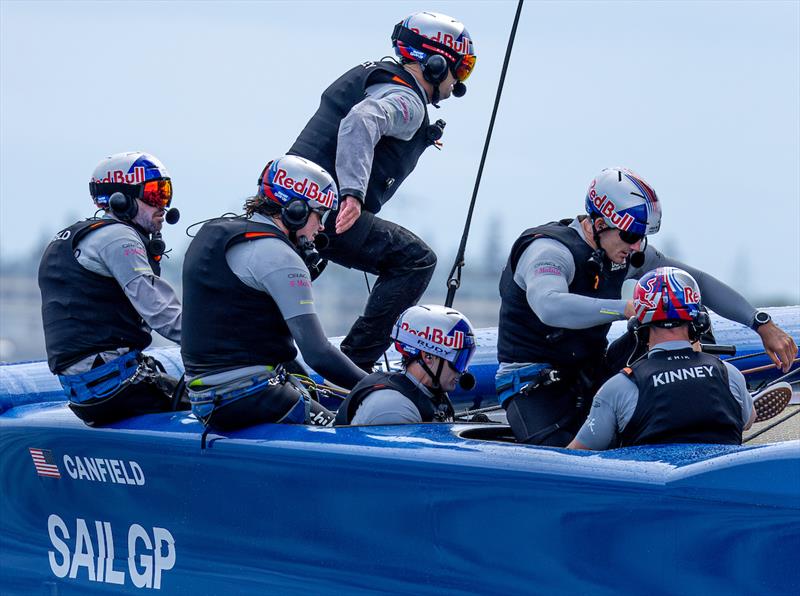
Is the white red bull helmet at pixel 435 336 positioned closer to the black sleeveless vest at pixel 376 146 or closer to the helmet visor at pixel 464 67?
the black sleeveless vest at pixel 376 146

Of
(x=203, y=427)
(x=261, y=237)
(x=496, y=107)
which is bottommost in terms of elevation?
(x=203, y=427)

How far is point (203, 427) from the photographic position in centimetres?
569

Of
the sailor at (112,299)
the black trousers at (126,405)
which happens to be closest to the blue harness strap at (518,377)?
the sailor at (112,299)

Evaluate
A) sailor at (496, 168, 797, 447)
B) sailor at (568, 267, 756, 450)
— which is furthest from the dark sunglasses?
sailor at (568, 267, 756, 450)

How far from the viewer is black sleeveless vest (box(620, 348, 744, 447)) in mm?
4512

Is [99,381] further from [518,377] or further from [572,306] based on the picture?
[572,306]

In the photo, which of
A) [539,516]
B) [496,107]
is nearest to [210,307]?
[539,516]

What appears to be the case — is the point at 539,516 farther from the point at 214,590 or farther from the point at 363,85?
the point at 363,85

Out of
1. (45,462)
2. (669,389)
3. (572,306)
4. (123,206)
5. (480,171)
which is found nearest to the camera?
(669,389)

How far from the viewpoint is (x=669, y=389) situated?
4.51m

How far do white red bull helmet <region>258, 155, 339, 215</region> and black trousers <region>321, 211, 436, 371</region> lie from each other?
0.85m

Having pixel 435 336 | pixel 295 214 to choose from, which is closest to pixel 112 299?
pixel 295 214

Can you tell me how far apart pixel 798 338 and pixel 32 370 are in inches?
143

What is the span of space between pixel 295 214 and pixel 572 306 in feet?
3.47
